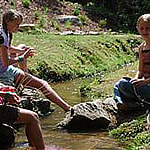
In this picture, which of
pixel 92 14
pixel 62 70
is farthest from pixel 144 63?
pixel 92 14

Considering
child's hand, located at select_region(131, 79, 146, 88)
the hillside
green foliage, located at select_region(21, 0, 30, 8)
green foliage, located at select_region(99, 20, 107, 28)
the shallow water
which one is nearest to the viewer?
the shallow water

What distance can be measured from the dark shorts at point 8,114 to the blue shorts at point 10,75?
1.17 metres

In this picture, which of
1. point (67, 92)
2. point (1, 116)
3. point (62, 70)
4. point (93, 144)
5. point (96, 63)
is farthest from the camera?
point (96, 63)

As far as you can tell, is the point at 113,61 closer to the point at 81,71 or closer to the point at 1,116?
the point at 81,71

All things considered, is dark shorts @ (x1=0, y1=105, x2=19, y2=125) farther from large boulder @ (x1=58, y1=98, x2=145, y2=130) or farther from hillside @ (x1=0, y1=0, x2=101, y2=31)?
hillside @ (x1=0, y1=0, x2=101, y2=31)

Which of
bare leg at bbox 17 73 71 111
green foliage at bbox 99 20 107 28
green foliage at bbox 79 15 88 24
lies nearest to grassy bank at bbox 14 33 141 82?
green foliage at bbox 79 15 88 24

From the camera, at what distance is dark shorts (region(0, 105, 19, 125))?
4.60 m

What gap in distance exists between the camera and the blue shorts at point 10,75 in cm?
581

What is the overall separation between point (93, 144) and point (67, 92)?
3.93 metres

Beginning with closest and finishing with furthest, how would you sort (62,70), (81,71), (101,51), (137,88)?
1. (137,88)
2. (62,70)
3. (81,71)
4. (101,51)

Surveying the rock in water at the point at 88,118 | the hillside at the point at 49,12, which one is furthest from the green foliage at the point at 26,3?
the rock in water at the point at 88,118

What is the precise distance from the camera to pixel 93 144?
516 cm

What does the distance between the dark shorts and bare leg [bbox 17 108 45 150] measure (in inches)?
2.2

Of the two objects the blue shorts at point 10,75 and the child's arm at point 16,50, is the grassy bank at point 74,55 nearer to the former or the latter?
the child's arm at point 16,50
